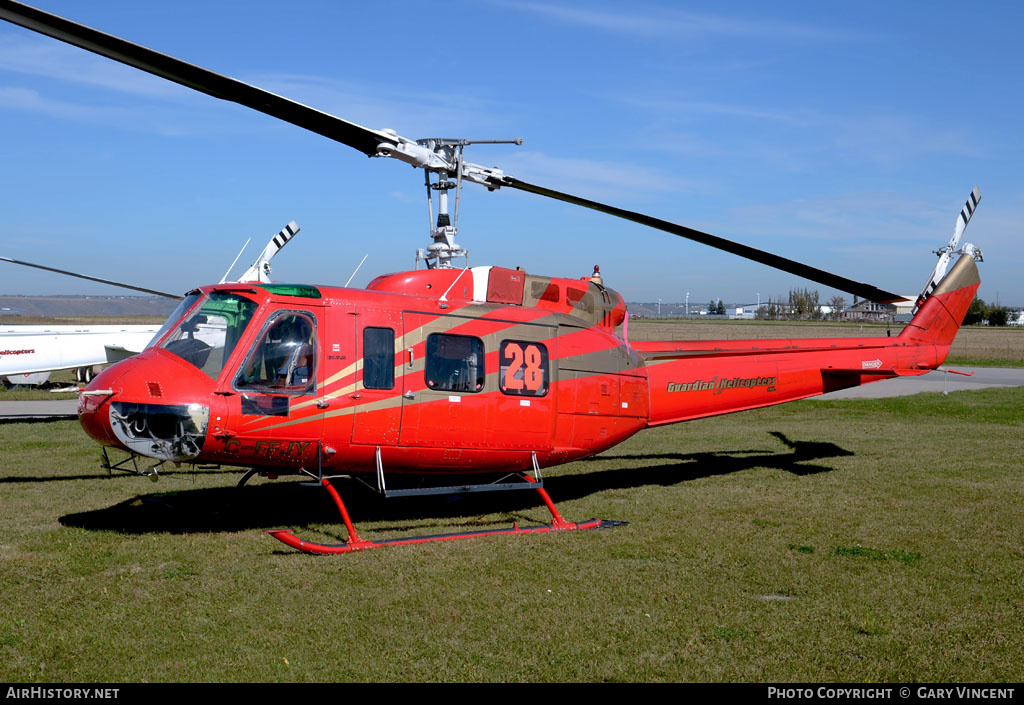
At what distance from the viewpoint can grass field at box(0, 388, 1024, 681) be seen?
5766 millimetres

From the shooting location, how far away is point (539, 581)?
761 cm

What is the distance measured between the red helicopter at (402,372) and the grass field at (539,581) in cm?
85

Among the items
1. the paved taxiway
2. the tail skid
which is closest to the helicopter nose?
the tail skid

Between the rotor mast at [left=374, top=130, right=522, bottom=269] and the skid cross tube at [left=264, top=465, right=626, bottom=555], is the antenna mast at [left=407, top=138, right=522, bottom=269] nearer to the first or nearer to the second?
the rotor mast at [left=374, top=130, right=522, bottom=269]

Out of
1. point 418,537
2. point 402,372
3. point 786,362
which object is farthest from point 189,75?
point 786,362

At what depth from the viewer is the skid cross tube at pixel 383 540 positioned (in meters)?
8.20

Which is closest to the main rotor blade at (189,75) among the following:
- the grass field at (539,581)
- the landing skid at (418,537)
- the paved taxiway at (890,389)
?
the landing skid at (418,537)

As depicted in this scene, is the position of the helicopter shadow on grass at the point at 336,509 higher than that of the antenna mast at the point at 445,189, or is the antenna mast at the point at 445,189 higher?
the antenna mast at the point at 445,189

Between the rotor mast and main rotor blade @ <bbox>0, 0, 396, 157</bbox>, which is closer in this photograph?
main rotor blade @ <bbox>0, 0, 396, 157</bbox>

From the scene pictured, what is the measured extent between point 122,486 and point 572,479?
672 centimetres

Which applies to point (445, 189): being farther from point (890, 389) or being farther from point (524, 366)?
point (890, 389)

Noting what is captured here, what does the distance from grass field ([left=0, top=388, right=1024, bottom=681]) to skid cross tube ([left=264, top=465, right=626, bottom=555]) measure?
0.13 metres

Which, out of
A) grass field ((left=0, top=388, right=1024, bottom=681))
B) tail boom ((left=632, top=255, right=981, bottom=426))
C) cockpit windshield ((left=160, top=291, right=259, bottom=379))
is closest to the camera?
grass field ((left=0, top=388, right=1024, bottom=681))

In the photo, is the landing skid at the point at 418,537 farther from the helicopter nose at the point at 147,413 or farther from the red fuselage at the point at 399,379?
the helicopter nose at the point at 147,413
